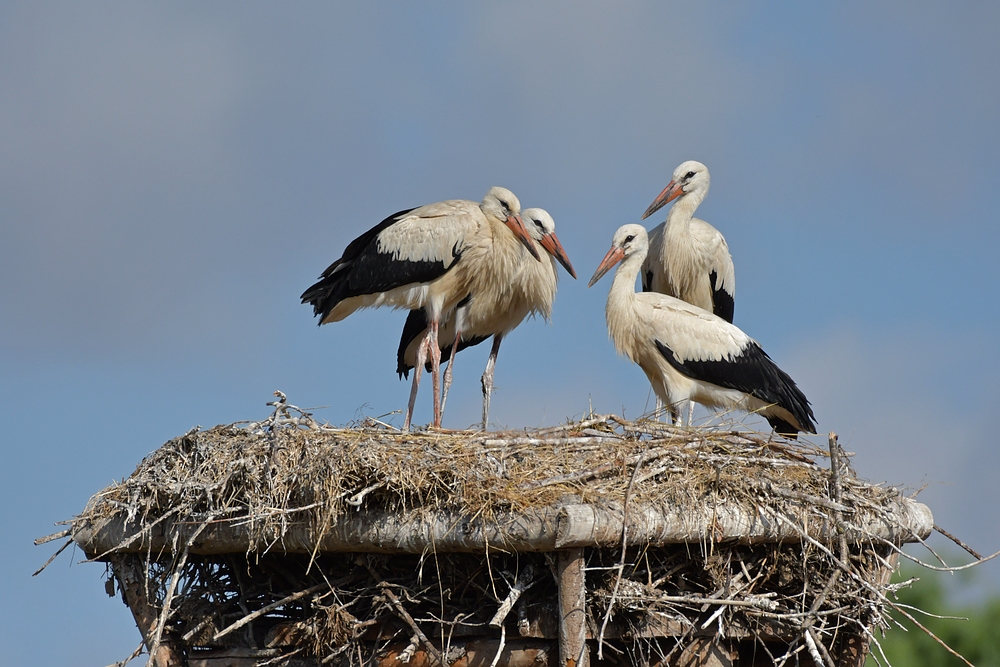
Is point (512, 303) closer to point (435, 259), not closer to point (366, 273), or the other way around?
point (435, 259)

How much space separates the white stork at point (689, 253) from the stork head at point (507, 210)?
109 cm

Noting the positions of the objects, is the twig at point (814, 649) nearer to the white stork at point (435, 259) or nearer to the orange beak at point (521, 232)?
the white stork at point (435, 259)

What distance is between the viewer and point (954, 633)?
16156 mm

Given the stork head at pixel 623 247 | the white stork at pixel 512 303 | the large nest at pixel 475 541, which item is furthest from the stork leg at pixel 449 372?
the large nest at pixel 475 541

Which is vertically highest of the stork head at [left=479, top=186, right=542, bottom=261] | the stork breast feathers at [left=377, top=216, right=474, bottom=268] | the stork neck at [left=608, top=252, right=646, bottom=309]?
the stork head at [left=479, top=186, right=542, bottom=261]

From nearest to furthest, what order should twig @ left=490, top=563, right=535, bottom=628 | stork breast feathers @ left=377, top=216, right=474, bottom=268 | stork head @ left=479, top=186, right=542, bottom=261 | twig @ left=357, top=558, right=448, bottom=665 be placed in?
twig @ left=490, top=563, right=535, bottom=628 < twig @ left=357, top=558, right=448, bottom=665 < stork breast feathers @ left=377, top=216, right=474, bottom=268 < stork head @ left=479, top=186, right=542, bottom=261

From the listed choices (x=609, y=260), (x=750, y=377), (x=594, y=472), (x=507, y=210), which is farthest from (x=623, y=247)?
(x=594, y=472)

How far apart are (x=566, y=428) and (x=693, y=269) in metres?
3.07

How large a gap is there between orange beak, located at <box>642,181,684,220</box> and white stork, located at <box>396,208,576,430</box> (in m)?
0.97

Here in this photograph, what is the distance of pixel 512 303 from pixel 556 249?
0.54 meters

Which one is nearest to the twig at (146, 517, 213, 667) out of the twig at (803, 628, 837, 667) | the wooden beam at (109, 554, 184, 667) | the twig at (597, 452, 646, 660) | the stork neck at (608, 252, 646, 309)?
the wooden beam at (109, 554, 184, 667)

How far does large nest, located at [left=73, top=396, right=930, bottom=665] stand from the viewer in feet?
16.6

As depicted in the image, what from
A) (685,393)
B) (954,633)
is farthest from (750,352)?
(954,633)

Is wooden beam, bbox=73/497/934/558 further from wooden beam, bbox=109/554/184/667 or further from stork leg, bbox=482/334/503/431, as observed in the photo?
stork leg, bbox=482/334/503/431
